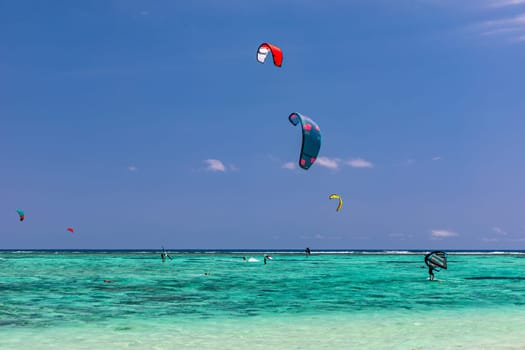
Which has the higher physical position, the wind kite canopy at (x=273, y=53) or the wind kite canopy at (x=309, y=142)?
the wind kite canopy at (x=273, y=53)

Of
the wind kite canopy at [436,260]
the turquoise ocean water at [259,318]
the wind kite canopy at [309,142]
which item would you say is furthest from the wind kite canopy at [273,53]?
the wind kite canopy at [436,260]

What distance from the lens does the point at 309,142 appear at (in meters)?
22.2

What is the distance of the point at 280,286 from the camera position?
98.9 ft

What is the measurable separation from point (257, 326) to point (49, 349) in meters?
5.55

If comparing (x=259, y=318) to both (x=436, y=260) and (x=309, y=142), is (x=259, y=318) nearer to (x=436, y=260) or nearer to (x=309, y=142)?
(x=309, y=142)

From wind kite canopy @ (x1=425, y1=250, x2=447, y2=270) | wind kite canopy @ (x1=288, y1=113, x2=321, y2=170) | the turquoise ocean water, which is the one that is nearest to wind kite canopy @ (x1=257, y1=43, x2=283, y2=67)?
wind kite canopy @ (x1=288, y1=113, x2=321, y2=170)

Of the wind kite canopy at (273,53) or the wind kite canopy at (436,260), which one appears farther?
the wind kite canopy at (436,260)

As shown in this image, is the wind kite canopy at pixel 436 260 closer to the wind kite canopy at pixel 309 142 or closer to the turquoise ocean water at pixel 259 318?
the turquoise ocean water at pixel 259 318

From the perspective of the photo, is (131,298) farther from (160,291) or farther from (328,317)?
(328,317)

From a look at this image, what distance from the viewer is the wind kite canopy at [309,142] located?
21891mm

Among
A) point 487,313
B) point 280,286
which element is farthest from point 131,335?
point 280,286

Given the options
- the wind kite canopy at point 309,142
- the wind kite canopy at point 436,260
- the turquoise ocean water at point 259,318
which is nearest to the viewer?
the turquoise ocean water at point 259,318

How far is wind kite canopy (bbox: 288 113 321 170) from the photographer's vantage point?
21.9 meters

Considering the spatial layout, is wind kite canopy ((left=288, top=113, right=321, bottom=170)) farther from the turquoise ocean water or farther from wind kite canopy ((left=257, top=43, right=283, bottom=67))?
the turquoise ocean water
